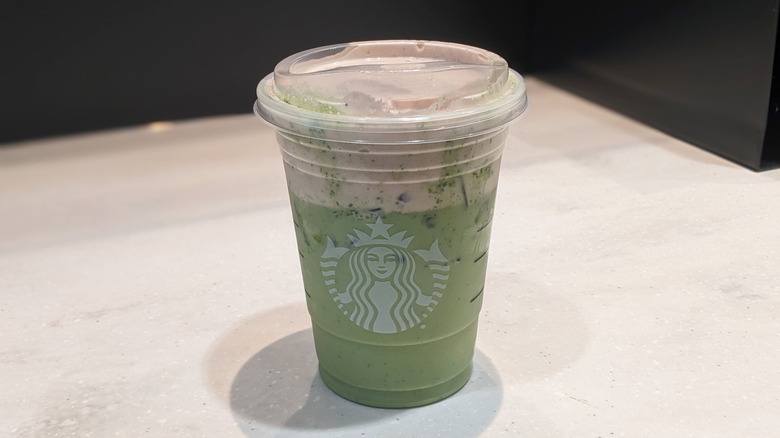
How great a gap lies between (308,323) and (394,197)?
0.56 metres

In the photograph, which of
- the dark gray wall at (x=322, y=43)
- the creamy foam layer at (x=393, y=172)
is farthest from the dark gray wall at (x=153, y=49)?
the creamy foam layer at (x=393, y=172)

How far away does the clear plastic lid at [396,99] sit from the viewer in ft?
3.25

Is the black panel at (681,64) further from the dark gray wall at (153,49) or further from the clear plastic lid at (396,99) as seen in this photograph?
the clear plastic lid at (396,99)

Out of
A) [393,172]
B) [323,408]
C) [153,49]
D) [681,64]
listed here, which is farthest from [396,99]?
[153,49]

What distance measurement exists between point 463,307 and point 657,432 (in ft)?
1.18

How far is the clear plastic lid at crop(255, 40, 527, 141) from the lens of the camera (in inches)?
39.0

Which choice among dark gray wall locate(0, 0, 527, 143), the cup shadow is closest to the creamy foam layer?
the cup shadow

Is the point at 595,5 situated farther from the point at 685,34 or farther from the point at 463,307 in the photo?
the point at 463,307

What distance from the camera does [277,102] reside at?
106 cm

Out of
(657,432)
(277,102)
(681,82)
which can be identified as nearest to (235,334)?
(277,102)

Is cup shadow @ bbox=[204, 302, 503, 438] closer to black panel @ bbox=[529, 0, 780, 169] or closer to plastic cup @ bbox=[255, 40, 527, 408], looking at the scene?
plastic cup @ bbox=[255, 40, 527, 408]

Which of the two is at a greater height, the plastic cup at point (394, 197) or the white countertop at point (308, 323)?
the plastic cup at point (394, 197)

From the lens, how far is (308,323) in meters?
1.50

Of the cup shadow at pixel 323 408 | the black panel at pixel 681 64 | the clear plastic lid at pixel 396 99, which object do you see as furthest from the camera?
the black panel at pixel 681 64
